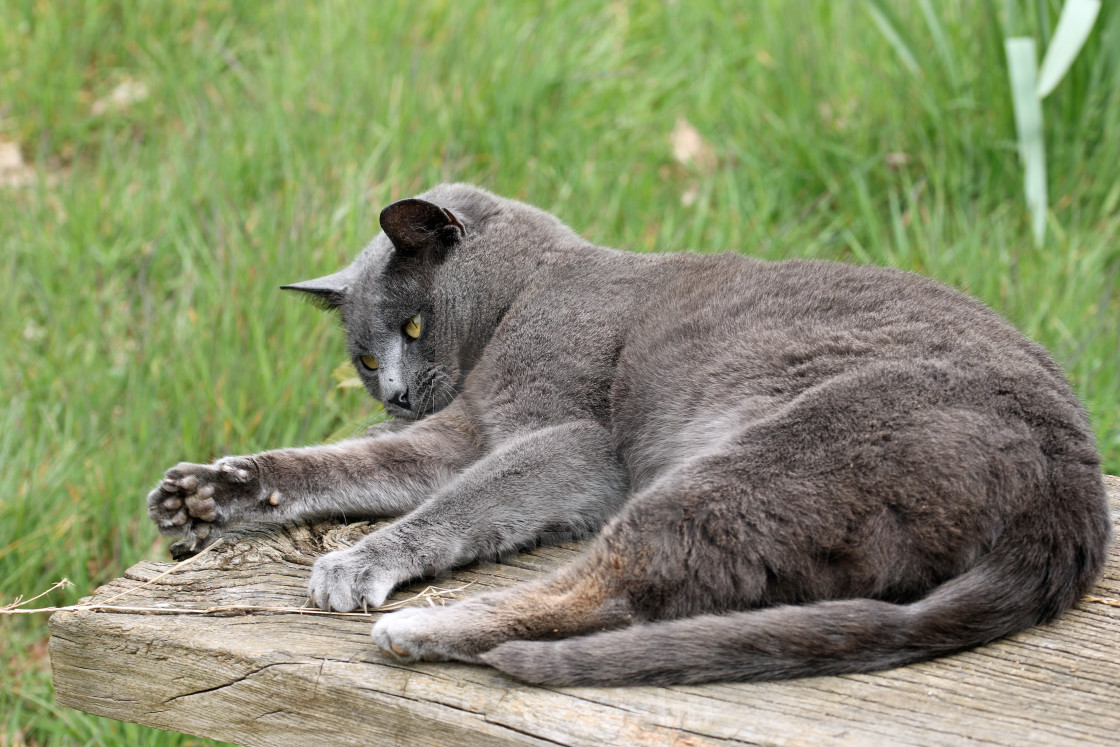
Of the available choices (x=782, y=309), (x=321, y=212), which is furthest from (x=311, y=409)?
(x=782, y=309)

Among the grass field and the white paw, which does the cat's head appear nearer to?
the grass field

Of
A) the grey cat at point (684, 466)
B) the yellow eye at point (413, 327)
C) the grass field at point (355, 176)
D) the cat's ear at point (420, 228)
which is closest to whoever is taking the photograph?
the grey cat at point (684, 466)

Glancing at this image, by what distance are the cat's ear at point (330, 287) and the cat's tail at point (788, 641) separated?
1326 millimetres

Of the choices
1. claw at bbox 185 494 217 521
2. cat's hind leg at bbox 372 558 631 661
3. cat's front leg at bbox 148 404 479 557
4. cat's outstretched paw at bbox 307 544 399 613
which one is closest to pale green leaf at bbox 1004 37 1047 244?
cat's front leg at bbox 148 404 479 557

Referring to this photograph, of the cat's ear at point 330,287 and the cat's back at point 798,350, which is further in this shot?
the cat's ear at point 330,287

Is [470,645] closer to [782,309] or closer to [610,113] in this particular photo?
[782,309]

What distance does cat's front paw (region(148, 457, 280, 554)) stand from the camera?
1901 mm

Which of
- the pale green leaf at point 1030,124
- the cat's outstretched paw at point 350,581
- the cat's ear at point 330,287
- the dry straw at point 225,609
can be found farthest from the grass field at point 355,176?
the cat's outstretched paw at point 350,581

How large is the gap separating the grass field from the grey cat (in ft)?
2.25

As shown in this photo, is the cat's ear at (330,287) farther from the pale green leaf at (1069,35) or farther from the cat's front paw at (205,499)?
the pale green leaf at (1069,35)

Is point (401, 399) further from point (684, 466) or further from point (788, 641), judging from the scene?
point (788, 641)

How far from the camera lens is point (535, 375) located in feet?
7.00

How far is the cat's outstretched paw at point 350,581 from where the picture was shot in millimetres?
1683

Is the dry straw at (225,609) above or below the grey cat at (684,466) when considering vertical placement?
below
